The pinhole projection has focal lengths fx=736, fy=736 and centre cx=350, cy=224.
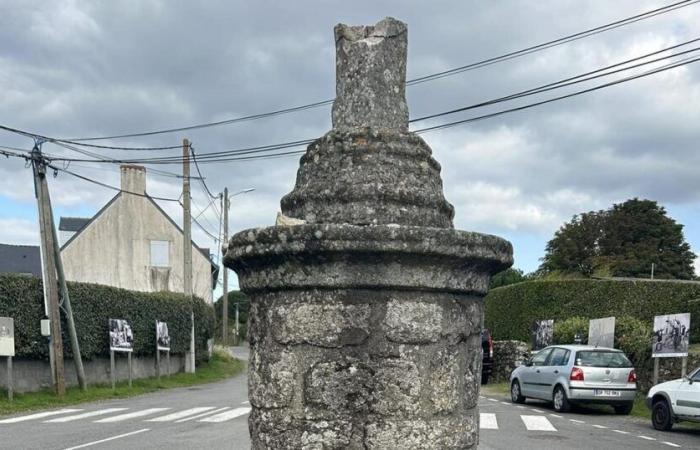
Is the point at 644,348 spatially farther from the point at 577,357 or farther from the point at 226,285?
the point at 226,285

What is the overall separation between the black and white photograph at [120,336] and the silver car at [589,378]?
11933 mm

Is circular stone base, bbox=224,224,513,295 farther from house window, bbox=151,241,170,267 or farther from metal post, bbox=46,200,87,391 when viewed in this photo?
house window, bbox=151,241,170,267

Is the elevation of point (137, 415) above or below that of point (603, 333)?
below

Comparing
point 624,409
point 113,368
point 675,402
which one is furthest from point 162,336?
point 675,402

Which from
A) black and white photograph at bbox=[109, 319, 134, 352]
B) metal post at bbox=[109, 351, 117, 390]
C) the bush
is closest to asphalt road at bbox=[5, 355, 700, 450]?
metal post at bbox=[109, 351, 117, 390]

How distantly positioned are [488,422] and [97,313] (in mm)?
12470

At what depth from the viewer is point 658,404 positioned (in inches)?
530

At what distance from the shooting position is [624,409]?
1612 centimetres

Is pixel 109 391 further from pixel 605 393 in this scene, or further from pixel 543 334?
pixel 543 334

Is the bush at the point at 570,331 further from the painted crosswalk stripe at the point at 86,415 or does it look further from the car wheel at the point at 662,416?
the painted crosswalk stripe at the point at 86,415

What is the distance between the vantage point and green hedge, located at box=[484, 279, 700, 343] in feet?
79.1

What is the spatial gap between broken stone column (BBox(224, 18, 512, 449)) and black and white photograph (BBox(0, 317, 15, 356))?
15480mm

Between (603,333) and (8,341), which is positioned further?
(603,333)

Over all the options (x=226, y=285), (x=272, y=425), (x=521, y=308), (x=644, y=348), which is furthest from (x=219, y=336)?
(x=272, y=425)
